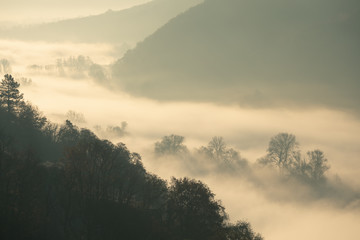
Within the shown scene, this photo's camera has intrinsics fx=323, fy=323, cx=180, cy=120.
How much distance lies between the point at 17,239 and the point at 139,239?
1329cm

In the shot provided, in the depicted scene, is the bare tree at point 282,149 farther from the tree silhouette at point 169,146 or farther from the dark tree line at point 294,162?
the tree silhouette at point 169,146

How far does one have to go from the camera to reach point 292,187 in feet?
408

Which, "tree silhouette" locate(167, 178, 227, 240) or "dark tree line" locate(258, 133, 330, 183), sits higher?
"dark tree line" locate(258, 133, 330, 183)

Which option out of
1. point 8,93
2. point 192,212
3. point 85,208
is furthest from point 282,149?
point 85,208

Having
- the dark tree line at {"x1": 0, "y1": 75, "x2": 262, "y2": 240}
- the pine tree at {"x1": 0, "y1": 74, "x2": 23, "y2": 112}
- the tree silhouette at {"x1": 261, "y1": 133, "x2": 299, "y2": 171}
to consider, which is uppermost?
the tree silhouette at {"x1": 261, "y1": 133, "x2": 299, "y2": 171}

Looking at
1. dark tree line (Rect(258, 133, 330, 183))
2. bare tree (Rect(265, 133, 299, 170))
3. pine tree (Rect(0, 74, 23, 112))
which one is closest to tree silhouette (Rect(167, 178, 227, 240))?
pine tree (Rect(0, 74, 23, 112))

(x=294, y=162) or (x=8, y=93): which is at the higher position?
(x=294, y=162)

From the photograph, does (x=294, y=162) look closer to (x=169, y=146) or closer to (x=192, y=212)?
(x=169, y=146)

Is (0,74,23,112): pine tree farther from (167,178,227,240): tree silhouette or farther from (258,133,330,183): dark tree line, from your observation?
(258,133,330,183): dark tree line

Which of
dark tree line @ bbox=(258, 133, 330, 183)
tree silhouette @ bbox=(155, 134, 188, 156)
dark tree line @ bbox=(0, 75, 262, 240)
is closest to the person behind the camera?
dark tree line @ bbox=(0, 75, 262, 240)

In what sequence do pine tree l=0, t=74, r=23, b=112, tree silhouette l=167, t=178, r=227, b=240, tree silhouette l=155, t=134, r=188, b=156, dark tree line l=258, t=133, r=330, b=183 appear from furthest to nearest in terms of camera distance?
1. tree silhouette l=155, t=134, r=188, b=156
2. dark tree line l=258, t=133, r=330, b=183
3. pine tree l=0, t=74, r=23, b=112
4. tree silhouette l=167, t=178, r=227, b=240

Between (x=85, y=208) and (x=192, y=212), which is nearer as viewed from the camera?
(x=85, y=208)

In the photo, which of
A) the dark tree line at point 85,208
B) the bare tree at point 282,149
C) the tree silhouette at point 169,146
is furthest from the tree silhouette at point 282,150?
the dark tree line at point 85,208

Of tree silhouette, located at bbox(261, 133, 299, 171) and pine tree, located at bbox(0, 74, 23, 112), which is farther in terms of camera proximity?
tree silhouette, located at bbox(261, 133, 299, 171)
